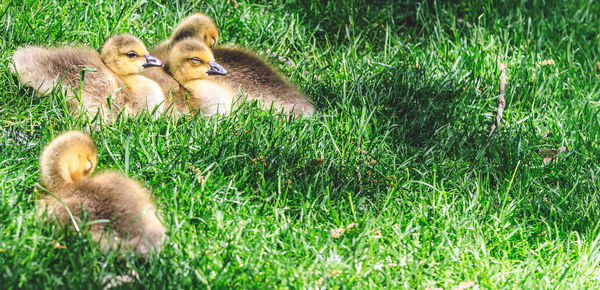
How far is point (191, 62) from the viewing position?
4.46 m

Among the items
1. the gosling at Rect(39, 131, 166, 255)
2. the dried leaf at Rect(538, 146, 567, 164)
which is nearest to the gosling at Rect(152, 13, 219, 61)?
the gosling at Rect(39, 131, 166, 255)

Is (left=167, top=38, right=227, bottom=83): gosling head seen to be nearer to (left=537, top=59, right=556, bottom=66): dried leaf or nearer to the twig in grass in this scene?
the twig in grass

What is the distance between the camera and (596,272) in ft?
11.0

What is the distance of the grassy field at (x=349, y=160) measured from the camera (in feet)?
10.1

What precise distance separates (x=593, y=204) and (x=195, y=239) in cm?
218

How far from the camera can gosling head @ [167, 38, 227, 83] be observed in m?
4.42

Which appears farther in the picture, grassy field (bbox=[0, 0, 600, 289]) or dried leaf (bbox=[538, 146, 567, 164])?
dried leaf (bbox=[538, 146, 567, 164])

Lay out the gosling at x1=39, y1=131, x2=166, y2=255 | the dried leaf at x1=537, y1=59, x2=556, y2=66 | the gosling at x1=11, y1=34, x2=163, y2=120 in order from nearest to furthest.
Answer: the gosling at x1=39, y1=131, x2=166, y2=255 → the gosling at x1=11, y1=34, x2=163, y2=120 → the dried leaf at x1=537, y1=59, x2=556, y2=66

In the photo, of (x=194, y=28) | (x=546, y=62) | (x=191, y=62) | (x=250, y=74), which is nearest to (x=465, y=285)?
(x=250, y=74)

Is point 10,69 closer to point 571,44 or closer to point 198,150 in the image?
point 198,150

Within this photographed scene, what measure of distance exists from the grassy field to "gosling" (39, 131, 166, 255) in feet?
0.26

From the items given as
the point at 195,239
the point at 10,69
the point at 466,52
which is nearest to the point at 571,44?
the point at 466,52

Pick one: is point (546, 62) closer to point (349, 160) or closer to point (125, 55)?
point (349, 160)

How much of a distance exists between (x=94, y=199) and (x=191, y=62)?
5.20ft
